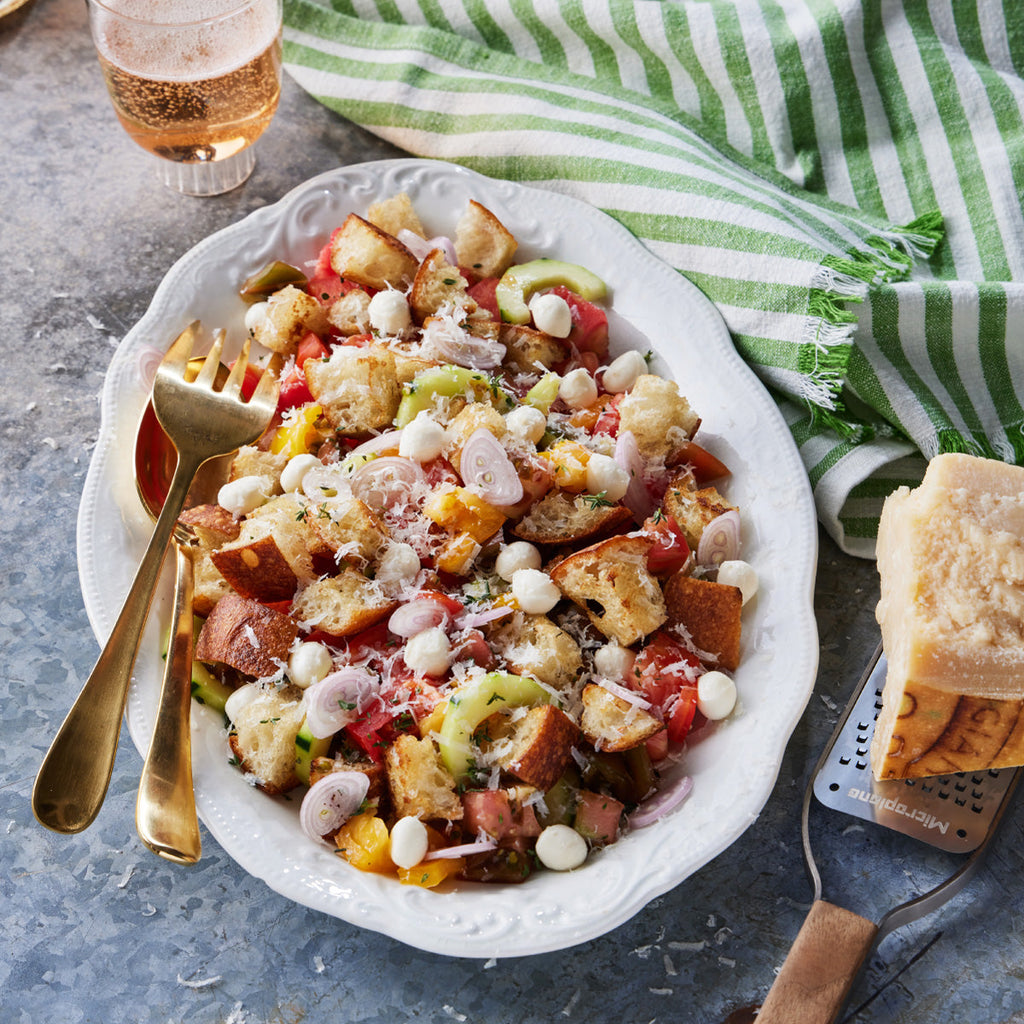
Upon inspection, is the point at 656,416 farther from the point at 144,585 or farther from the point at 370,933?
the point at 370,933

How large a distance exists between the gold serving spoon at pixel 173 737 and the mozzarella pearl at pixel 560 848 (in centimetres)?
69

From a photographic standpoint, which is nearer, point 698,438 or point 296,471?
point 296,471

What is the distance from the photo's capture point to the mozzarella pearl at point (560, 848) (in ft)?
7.13

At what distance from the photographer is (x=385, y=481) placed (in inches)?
98.7

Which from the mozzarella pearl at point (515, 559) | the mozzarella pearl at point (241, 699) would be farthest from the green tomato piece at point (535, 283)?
the mozzarella pearl at point (241, 699)

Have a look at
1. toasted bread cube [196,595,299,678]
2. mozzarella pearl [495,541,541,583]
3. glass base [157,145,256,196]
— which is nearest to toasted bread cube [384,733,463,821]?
toasted bread cube [196,595,299,678]

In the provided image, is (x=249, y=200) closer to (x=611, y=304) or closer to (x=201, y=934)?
(x=611, y=304)

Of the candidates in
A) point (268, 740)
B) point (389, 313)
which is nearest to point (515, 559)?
point (268, 740)

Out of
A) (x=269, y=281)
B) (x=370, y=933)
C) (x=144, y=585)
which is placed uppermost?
(x=269, y=281)

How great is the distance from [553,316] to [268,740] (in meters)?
1.28

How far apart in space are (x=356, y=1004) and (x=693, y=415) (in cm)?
154

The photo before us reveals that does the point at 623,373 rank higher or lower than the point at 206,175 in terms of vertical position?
higher

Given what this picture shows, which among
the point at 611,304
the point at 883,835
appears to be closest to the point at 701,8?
the point at 611,304

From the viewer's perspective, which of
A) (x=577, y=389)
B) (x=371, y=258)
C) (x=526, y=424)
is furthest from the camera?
(x=371, y=258)
